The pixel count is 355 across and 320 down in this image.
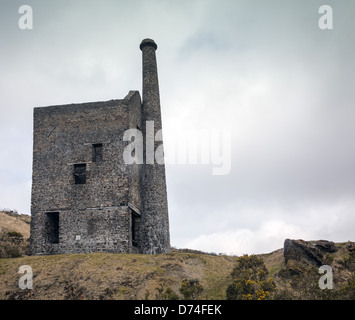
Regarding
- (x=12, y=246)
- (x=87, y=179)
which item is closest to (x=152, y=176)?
(x=87, y=179)

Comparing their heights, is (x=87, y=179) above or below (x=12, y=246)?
above

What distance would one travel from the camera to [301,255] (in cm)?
2025

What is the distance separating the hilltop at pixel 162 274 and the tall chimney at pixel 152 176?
127 inches

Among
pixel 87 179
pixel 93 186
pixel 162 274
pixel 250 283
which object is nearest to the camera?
pixel 250 283

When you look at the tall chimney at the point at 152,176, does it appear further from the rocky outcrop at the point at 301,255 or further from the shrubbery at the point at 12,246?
the rocky outcrop at the point at 301,255

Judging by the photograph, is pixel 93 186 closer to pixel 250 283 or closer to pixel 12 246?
pixel 12 246

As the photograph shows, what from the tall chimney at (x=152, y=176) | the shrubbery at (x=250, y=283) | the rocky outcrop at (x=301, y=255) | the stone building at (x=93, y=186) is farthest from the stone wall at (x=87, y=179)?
the rocky outcrop at (x=301, y=255)

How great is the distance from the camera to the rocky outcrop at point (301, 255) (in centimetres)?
1938

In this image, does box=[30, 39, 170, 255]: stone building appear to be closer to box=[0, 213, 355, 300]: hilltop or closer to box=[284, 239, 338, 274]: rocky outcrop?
box=[0, 213, 355, 300]: hilltop

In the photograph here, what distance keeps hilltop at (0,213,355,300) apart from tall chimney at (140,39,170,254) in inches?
127

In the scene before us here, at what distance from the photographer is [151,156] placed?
83.9 feet

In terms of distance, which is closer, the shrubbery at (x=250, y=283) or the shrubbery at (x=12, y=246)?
the shrubbery at (x=250, y=283)

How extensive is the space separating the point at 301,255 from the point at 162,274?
7.32 meters
